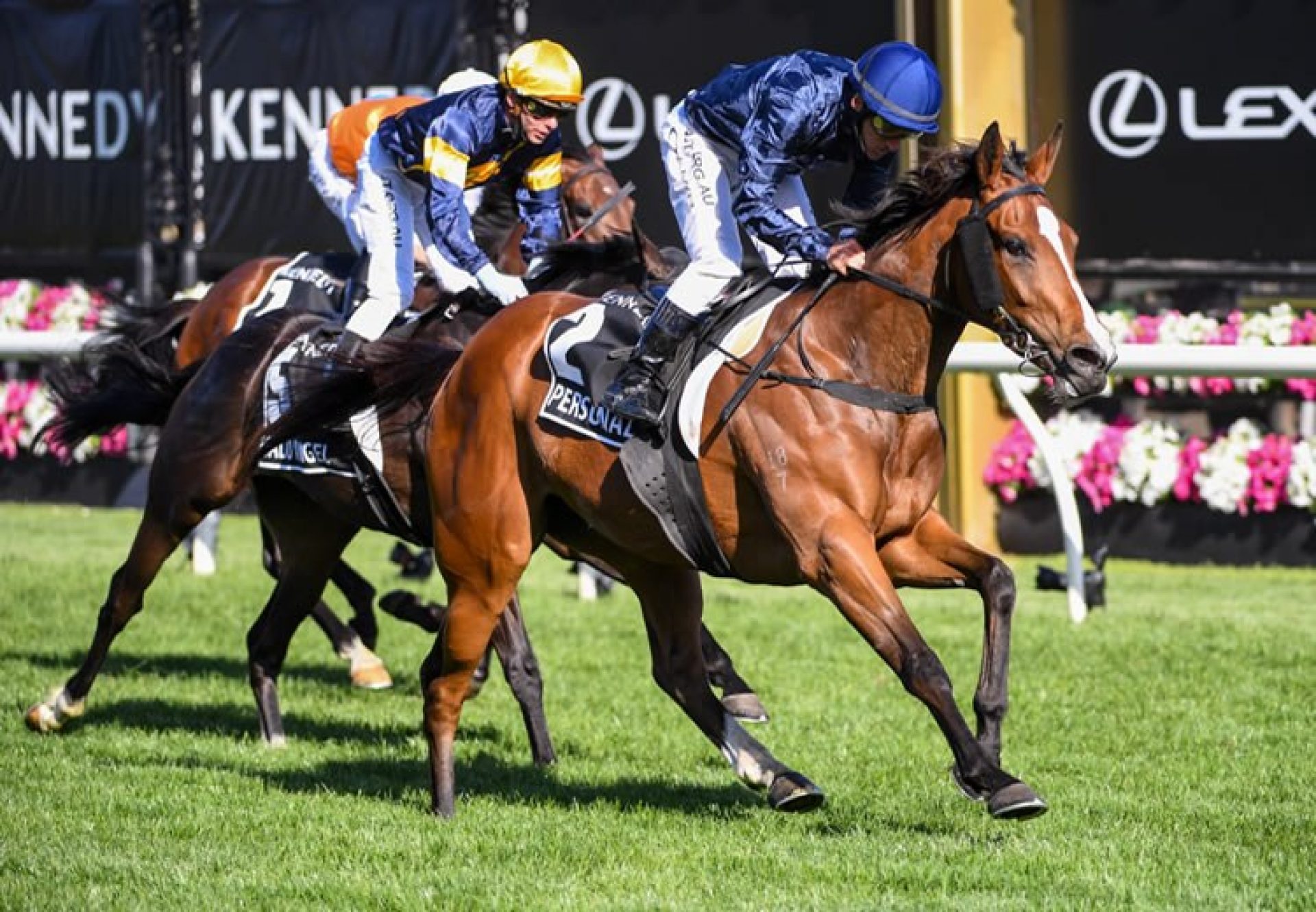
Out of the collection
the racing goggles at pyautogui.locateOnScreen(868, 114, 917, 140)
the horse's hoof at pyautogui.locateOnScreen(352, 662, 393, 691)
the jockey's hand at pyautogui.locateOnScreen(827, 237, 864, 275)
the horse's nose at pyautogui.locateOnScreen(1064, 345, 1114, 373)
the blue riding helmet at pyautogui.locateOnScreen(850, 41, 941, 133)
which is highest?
the blue riding helmet at pyautogui.locateOnScreen(850, 41, 941, 133)

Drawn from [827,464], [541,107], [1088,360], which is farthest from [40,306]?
[1088,360]

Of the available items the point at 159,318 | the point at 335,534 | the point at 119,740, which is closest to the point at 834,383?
the point at 335,534

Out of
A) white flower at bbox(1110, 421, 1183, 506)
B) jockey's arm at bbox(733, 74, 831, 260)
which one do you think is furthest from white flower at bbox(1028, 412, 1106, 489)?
jockey's arm at bbox(733, 74, 831, 260)

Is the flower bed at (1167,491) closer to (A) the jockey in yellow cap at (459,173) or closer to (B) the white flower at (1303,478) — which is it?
(B) the white flower at (1303,478)

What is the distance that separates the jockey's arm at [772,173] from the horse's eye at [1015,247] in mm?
494

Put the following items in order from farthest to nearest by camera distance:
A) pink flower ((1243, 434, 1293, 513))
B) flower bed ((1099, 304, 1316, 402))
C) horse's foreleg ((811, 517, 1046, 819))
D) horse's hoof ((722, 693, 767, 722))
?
flower bed ((1099, 304, 1316, 402)) < pink flower ((1243, 434, 1293, 513)) < horse's hoof ((722, 693, 767, 722)) < horse's foreleg ((811, 517, 1046, 819))

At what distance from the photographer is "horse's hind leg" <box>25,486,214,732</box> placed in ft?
22.5

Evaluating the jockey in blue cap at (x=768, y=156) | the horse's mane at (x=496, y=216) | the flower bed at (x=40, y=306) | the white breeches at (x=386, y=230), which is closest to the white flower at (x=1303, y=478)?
the horse's mane at (x=496, y=216)

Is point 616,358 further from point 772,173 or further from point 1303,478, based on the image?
point 1303,478

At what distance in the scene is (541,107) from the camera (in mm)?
6703

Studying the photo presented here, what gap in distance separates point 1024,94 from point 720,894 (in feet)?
22.5

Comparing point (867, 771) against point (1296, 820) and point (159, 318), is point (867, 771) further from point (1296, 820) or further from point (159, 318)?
point (159, 318)

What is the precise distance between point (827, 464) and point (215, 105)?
8758 millimetres

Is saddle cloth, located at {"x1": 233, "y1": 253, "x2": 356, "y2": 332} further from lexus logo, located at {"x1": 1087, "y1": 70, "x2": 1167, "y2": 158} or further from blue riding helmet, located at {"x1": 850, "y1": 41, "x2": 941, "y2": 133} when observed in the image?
lexus logo, located at {"x1": 1087, "y1": 70, "x2": 1167, "y2": 158}
